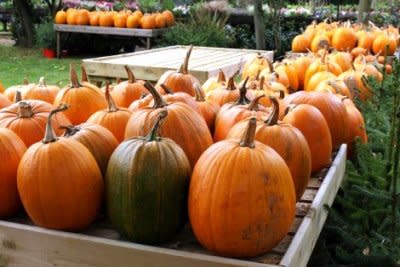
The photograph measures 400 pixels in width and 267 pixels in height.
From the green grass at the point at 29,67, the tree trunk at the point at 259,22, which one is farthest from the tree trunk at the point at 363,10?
the green grass at the point at 29,67

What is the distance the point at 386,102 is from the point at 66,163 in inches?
92.6

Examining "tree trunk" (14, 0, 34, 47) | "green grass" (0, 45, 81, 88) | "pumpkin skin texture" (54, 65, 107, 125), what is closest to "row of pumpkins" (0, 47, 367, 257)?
"pumpkin skin texture" (54, 65, 107, 125)

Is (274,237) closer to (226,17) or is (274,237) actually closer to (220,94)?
(220,94)

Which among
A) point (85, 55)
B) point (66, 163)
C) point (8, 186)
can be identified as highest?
point (66, 163)

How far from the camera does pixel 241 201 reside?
4.68ft

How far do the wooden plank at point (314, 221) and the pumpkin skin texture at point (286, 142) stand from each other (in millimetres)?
98

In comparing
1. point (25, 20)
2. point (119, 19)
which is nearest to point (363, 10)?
point (119, 19)

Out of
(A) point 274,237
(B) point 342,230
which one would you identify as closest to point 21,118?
(A) point 274,237

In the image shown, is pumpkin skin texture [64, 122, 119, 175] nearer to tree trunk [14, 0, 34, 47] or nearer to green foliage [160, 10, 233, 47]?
green foliage [160, 10, 233, 47]

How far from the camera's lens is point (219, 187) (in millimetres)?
1444

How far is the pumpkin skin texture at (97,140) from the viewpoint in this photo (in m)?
1.67

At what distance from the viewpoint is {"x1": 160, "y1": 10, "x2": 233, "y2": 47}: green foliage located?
11.0 meters

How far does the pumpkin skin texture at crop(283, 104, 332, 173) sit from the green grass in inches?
273

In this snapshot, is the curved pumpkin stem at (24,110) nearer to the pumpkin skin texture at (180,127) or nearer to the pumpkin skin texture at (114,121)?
the pumpkin skin texture at (114,121)
